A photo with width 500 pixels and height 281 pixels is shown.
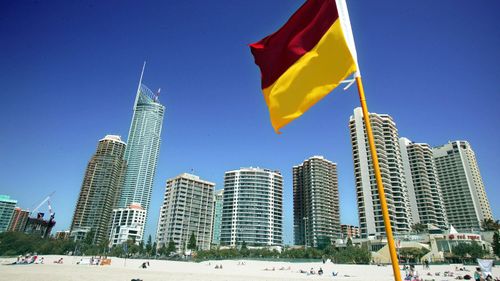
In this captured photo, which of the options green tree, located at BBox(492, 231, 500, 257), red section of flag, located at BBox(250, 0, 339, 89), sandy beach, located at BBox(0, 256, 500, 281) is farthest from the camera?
green tree, located at BBox(492, 231, 500, 257)

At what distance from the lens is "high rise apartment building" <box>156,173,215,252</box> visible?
129125 mm

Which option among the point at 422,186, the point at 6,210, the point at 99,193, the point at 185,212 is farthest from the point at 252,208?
→ the point at 6,210

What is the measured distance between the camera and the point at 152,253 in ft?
360

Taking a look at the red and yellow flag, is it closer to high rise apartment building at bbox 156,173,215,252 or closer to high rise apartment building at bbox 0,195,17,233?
high rise apartment building at bbox 156,173,215,252

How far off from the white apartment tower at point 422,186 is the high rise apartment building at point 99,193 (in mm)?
143444

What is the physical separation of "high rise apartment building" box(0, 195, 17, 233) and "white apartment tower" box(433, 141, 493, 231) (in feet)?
788

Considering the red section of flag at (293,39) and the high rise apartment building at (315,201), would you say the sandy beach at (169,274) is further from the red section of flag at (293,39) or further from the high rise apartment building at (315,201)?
the high rise apartment building at (315,201)

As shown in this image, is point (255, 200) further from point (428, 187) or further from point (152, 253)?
point (428, 187)

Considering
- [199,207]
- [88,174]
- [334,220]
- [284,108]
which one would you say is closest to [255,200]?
[199,207]

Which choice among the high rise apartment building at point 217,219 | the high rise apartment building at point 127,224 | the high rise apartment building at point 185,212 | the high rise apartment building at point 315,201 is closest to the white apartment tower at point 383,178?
the high rise apartment building at point 315,201

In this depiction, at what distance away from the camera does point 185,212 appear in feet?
439

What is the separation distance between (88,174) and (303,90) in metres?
183

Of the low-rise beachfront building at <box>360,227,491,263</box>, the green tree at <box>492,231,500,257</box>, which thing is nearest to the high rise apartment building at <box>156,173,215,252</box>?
the low-rise beachfront building at <box>360,227,491,263</box>

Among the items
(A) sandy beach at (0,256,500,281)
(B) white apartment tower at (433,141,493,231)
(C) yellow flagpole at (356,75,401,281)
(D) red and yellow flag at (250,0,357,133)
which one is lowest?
(A) sandy beach at (0,256,500,281)
